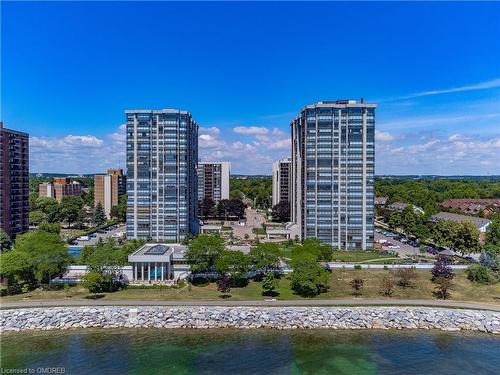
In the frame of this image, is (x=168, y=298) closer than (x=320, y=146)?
Yes

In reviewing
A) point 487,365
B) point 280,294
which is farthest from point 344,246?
point 487,365

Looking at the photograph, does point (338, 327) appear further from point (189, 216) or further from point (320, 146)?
point (189, 216)

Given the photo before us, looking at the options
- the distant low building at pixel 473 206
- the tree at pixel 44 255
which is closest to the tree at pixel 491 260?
the tree at pixel 44 255

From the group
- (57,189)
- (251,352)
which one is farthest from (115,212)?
(251,352)

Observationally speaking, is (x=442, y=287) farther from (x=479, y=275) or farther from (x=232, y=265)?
(x=232, y=265)

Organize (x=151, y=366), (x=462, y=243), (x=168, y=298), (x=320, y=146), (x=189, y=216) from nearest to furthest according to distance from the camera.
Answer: (x=151, y=366), (x=168, y=298), (x=462, y=243), (x=320, y=146), (x=189, y=216)
